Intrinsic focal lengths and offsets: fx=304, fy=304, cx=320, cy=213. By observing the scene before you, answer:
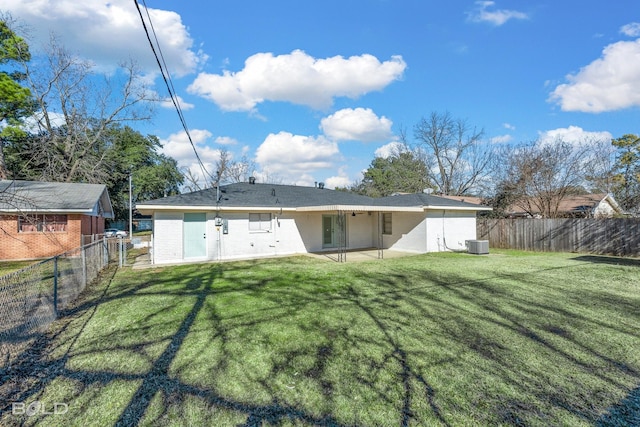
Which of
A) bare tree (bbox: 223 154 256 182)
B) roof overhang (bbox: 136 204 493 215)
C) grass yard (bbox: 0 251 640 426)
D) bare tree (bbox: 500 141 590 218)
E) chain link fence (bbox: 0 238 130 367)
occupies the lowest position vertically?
grass yard (bbox: 0 251 640 426)

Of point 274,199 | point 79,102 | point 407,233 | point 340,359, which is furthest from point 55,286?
point 79,102

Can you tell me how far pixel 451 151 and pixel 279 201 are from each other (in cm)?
2409

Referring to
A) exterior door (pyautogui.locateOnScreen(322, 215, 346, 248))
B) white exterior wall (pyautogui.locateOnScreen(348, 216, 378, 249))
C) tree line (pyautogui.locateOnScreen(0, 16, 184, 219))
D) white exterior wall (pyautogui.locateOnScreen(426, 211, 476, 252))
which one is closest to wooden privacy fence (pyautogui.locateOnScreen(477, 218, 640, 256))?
white exterior wall (pyautogui.locateOnScreen(426, 211, 476, 252))

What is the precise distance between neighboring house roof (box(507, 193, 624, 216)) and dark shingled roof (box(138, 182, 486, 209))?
966cm

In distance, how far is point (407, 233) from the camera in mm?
15367

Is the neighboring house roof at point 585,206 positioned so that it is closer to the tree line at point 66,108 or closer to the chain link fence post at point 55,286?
the chain link fence post at point 55,286

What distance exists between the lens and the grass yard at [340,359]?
2740 mm

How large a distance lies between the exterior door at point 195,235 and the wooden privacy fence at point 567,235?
1485 cm

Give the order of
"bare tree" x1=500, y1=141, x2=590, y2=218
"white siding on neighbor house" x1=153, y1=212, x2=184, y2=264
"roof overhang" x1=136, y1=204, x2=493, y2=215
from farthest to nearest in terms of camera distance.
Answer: "bare tree" x1=500, y1=141, x2=590, y2=218 < "white siding on neighbor house" x1=153, y1=212, x2=184, y2=264 < "roof overhang" x1=136, y1=204, x2=493, y2=215

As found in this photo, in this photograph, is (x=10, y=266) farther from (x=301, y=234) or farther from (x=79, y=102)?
(x=79, y=102)

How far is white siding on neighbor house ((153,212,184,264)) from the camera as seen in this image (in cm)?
1157

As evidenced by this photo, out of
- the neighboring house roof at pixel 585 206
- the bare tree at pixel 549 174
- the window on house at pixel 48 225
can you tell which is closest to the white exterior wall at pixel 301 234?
the bare tree at pixel 549 174

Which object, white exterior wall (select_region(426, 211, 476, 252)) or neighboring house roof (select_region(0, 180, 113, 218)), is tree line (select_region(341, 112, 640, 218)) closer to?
white exterior wall (select_region(426, 211, 476, 252))

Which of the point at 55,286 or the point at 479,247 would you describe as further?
the point at 479,247
